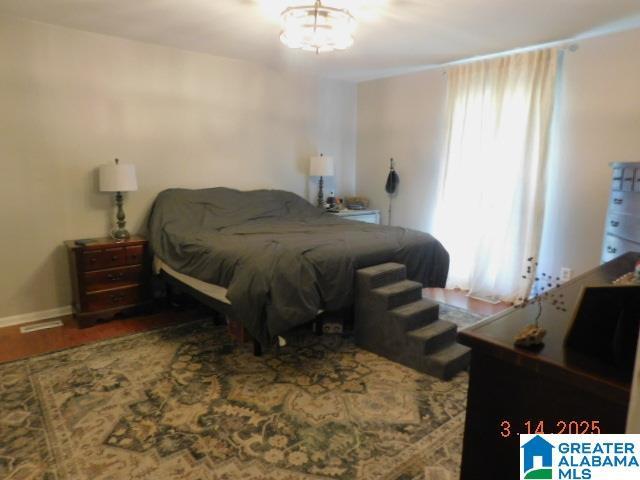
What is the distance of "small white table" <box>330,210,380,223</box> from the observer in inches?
193

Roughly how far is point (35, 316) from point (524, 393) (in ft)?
12.6

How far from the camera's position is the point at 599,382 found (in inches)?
35.2

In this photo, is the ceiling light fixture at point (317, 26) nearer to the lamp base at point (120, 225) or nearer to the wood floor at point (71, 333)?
the lamp base at point (120, 225)

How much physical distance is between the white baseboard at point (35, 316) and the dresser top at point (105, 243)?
605mm

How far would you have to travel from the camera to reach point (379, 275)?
290 centimetres

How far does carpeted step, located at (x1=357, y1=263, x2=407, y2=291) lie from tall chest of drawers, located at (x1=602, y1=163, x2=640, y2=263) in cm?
151

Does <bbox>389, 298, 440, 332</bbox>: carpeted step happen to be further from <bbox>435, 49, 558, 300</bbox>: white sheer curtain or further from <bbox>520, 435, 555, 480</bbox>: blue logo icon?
<bbox>520, 435, 555, 480</bbox>: blue logo icon

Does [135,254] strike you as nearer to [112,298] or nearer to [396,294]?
[112,298]

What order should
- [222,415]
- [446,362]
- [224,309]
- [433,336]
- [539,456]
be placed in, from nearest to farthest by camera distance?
[539,456] < [222,415] < [446,362] < [433,336] < [224,309]

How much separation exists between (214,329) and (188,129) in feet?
6.75

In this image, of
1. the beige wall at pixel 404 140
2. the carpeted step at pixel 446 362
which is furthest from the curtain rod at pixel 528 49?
the carpeted step at pixel 446 362

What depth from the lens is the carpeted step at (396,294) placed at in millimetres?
2789

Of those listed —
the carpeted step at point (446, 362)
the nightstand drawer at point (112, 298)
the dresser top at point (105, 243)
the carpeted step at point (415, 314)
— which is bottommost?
the carpeted step at point (446, 362)

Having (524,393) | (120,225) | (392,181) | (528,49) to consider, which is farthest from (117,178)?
(528,49)
